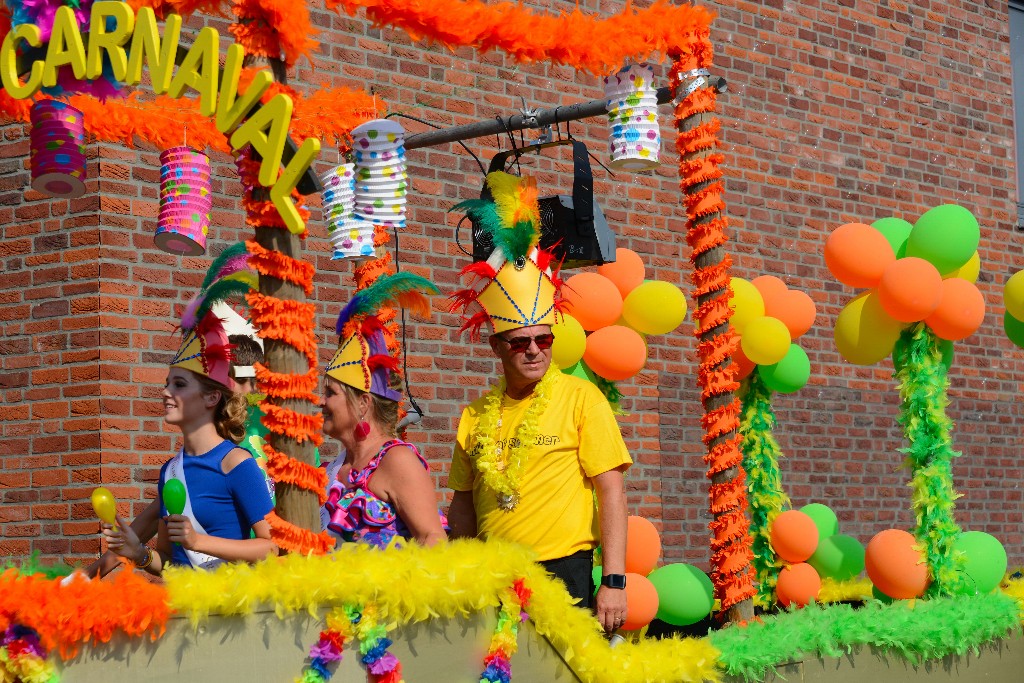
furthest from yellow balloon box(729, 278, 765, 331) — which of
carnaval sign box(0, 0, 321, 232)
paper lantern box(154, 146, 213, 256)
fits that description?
carnaval sign box(0, 0, 321, 232)

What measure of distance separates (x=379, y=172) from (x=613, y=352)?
1.98 m

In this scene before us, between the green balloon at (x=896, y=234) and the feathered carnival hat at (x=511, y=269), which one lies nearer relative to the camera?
the feathered carnival hat at (x=511, y=269)

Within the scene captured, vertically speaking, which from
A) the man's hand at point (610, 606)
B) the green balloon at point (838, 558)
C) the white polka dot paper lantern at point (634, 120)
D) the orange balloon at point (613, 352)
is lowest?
the green balloon at point (838, 558)

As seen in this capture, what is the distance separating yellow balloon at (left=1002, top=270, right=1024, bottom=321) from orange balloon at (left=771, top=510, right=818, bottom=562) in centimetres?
151

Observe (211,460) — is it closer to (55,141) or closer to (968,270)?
(55,141)

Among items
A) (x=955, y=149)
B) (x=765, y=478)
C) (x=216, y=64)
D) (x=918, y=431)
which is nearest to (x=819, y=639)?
(x=918, y=431)

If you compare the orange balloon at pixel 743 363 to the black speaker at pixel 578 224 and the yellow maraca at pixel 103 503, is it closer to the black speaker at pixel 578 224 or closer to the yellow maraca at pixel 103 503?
the black speaker at pixel 578 224

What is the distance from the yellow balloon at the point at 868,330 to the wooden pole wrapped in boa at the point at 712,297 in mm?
1232

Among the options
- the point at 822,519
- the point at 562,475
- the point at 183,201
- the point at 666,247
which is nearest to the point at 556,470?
the point at 562,475

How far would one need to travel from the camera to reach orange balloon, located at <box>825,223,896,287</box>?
6051 mm

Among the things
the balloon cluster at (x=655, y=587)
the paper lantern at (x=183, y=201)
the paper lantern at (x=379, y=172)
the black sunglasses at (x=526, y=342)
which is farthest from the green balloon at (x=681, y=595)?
the paper lantern at (x=183, y=201)

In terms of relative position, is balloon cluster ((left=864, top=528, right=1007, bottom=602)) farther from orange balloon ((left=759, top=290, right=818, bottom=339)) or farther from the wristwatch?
the wristwatch

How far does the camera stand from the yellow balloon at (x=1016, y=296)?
21.6 feet

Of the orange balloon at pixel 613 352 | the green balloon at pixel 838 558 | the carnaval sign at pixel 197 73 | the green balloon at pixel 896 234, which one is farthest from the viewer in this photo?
the green balloon at pixel 838 558
